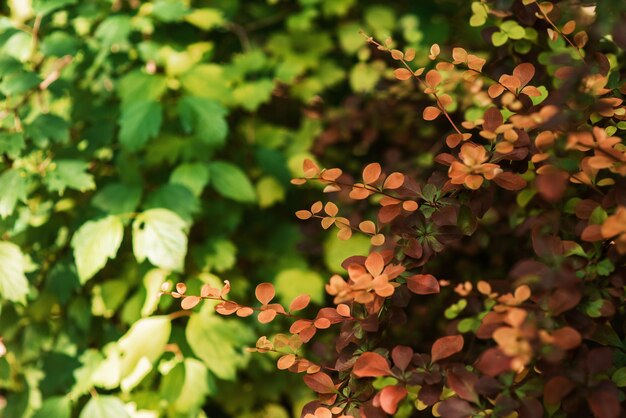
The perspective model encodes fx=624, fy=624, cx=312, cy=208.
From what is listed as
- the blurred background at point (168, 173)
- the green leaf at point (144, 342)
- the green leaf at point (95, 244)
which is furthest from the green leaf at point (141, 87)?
the green leaf at point (144, 342)

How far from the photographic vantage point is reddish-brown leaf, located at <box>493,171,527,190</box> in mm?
971

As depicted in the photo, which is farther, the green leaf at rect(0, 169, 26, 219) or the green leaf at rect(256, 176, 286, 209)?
the green leaf at rect(256, 176, 286, 209)

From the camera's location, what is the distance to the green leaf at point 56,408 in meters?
1.58

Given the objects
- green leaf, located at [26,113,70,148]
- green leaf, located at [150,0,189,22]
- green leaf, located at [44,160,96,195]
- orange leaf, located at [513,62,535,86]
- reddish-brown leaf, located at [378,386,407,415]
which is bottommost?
green leaf, located at [44,160,96,195]

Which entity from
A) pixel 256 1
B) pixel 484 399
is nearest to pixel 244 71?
pixel 256 1

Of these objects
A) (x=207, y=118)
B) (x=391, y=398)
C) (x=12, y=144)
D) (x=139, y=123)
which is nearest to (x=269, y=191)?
(x=207, y=118)

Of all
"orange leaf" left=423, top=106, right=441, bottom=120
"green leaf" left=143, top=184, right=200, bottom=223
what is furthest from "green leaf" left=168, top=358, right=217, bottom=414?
"orange leaf" left=423, top=106, right=441, bottom=120

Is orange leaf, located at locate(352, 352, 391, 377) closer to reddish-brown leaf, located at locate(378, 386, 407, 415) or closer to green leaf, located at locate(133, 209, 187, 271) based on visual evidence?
reddish-brown leaf, located at locate(378, 386, 407, 415)

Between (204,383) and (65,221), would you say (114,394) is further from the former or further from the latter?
(65,221)

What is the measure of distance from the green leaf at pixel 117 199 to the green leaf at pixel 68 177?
98mm

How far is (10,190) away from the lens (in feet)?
4.78

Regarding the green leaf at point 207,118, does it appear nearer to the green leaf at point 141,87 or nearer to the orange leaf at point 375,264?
Result: the green leaf at point 141,87

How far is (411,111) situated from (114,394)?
1.24 m

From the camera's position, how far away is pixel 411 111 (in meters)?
2.01
